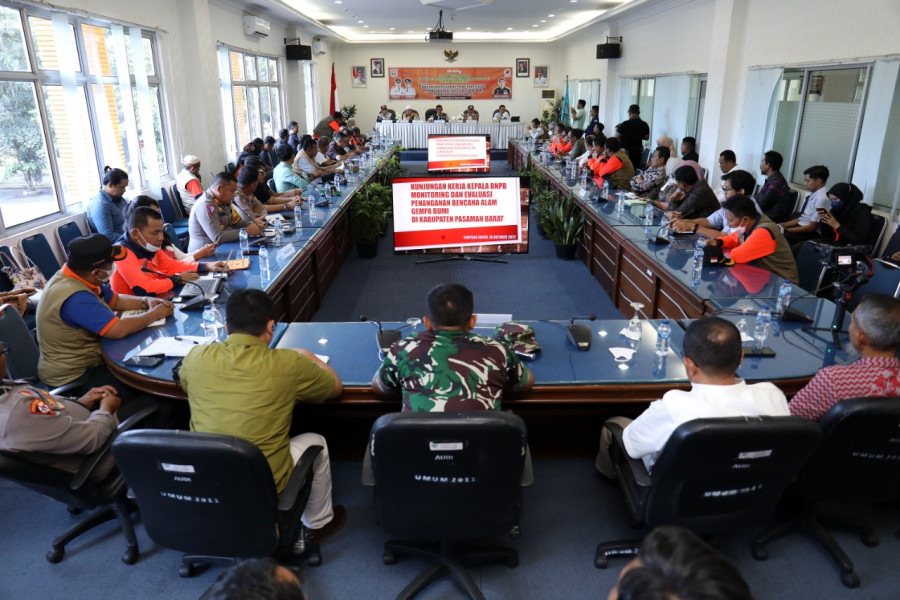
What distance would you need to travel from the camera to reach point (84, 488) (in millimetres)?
1898

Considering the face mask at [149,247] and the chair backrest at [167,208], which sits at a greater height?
the face mask at [149,247]

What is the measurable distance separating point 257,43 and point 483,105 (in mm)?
8475

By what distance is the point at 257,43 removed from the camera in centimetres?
1047

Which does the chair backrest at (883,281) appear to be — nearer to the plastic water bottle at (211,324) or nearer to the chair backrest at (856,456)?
the chair backrest at (856,456)

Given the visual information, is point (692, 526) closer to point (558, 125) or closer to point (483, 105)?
point (558, 125)

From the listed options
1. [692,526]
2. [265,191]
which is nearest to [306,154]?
[265,191]

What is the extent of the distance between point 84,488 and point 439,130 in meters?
13.2

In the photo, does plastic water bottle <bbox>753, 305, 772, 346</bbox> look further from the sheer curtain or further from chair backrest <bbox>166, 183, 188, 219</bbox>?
chair backrest <bbox>166, 183, 188, 219</bbox>

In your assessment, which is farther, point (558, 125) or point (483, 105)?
point (483, 105)

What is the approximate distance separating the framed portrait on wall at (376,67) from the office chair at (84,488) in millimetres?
16724

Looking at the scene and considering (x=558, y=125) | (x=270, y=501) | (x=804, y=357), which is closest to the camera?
(x=270, y=501)

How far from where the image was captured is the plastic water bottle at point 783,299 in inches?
111

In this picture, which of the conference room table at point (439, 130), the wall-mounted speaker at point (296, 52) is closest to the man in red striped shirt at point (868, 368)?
the wall-mounted speaker at point (296, 52)

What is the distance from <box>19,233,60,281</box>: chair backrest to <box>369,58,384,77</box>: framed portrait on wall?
14.3 m
